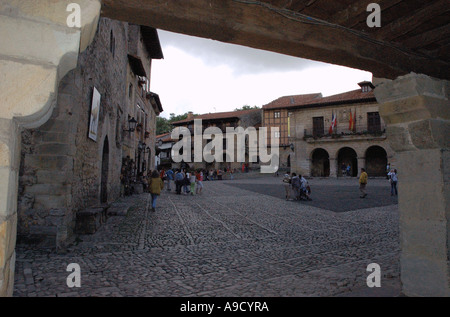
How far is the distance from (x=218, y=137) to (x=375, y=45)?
131 ft

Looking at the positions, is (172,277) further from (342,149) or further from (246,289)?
(342,149)

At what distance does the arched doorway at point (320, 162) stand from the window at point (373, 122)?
5.76m

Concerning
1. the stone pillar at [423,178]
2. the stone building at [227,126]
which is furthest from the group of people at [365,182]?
the stone building at [227,126]

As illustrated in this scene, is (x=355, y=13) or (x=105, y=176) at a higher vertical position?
(x=355, y=13)

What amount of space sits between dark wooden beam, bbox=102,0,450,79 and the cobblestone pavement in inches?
96.8

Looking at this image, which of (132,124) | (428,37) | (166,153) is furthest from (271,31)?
(166,153)

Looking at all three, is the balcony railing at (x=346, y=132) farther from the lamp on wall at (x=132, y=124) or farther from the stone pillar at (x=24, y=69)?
the stone pillar at (x=24, y=69)

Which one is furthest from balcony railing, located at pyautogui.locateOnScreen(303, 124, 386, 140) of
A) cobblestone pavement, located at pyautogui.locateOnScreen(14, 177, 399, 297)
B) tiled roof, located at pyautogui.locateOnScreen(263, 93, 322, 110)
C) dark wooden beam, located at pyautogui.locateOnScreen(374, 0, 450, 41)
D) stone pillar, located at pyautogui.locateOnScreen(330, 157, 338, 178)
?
dark wooden beam, located at pyautogui.locateOnScreen(374, 0, 450, 41)

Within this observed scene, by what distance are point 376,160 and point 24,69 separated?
34946 mm

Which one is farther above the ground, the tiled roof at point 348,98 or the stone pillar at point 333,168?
the tiled roof at point 348,98

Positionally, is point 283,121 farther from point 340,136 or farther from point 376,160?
point 376,160

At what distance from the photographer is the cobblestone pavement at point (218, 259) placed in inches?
131

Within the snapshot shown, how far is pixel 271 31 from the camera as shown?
2.28 metres

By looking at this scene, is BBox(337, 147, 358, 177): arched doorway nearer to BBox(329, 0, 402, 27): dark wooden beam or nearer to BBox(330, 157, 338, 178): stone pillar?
BBox(330, 157, 338, 178): stone pillar
